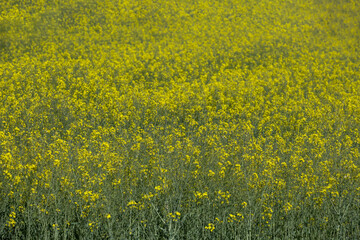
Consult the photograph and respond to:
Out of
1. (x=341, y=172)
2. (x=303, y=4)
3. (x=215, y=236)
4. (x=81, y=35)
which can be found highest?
(x=303, y=4)

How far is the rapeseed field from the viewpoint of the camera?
22.6ft

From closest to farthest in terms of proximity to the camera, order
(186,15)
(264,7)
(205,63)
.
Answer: (205,63)
(186,15)
(264,7)

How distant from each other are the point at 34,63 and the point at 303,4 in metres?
25.4

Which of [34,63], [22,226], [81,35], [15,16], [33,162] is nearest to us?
[22,226]

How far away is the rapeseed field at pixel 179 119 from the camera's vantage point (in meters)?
6.88

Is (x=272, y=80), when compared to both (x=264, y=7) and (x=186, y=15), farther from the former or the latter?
(x=264, y=7)

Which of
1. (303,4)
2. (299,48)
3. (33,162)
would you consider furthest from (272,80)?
(303,4)

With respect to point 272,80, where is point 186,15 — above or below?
above

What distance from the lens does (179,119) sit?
12914mm

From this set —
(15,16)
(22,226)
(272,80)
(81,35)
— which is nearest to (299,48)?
(272,80)

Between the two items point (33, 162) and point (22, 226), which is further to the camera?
point (33, 162)

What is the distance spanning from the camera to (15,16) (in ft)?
79.7

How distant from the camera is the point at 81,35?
2273cm

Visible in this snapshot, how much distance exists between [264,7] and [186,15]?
8.00 meters
